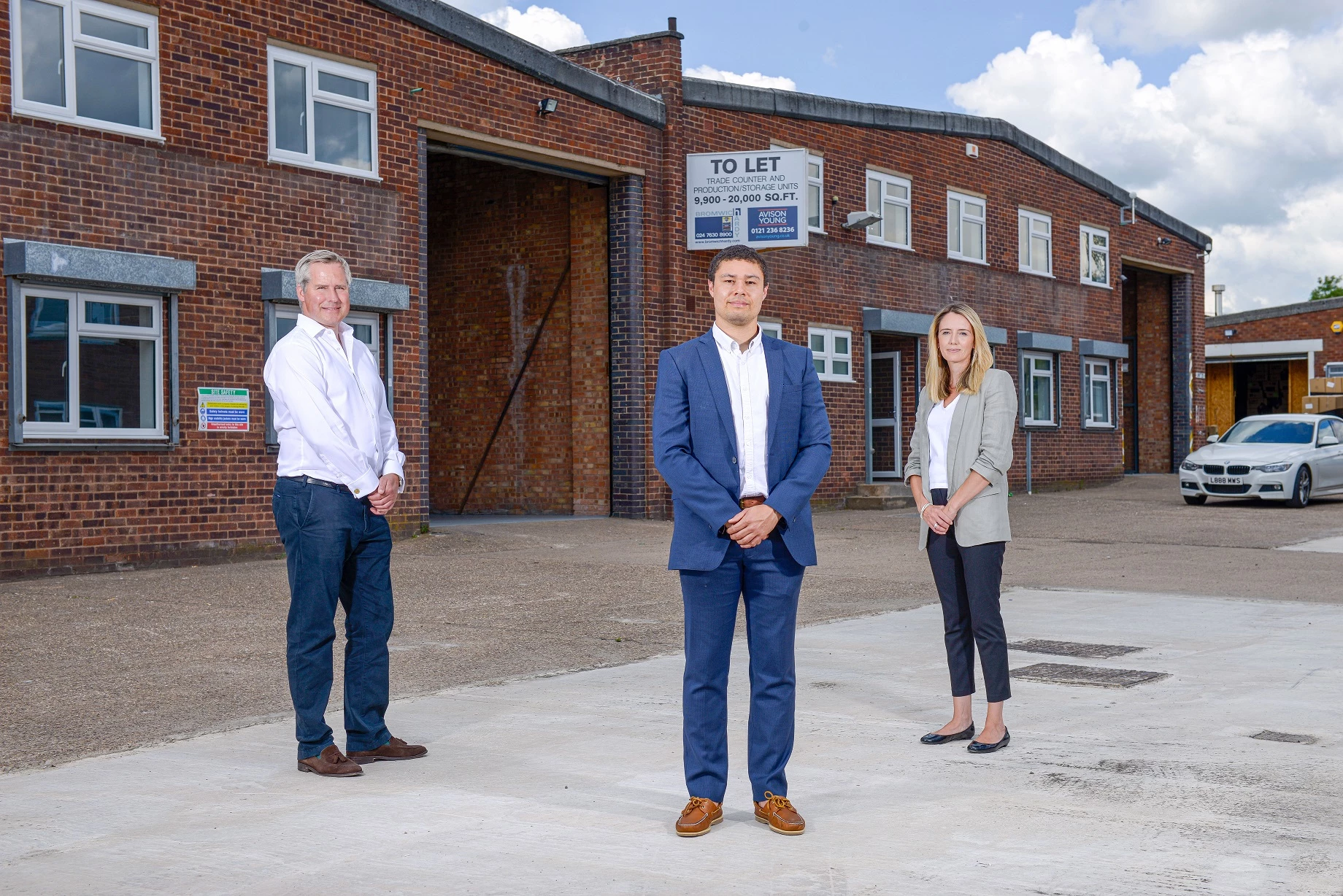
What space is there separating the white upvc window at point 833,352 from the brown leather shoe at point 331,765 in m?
18.1

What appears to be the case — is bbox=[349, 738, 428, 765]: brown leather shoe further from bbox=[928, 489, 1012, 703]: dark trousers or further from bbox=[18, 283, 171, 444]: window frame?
bbox=[18, 283, 171, 444]: window frame

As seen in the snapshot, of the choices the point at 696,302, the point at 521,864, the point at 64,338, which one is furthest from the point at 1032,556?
the point at 521,864

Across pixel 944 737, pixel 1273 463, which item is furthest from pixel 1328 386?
pixel 944 737

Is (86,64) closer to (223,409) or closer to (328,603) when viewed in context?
(223,409)

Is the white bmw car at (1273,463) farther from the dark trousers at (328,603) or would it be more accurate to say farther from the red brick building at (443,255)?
the dark trousers at (328,603)

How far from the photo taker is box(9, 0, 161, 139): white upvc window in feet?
42.6

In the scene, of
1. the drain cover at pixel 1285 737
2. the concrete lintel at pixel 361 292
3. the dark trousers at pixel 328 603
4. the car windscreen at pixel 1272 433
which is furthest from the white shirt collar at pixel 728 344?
the car windscreen at pixel 1272 433

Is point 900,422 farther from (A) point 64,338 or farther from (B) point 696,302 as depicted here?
(A) point 64,338

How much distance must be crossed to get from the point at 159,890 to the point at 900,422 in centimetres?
2174

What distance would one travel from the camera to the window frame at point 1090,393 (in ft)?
99.2

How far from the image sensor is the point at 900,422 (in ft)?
81.4

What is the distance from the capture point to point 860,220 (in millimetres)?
23344

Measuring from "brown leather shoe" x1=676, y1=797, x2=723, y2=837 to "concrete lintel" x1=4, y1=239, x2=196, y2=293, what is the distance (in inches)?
414

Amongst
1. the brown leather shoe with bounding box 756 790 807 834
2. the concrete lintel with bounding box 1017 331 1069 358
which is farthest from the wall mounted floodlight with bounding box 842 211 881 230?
the brown leather shoe with bounding box 756 790 807 834
